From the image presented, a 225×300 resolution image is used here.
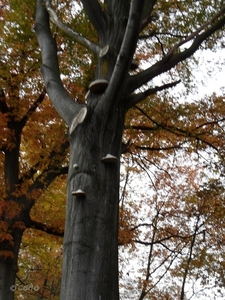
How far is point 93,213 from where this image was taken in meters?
3.07

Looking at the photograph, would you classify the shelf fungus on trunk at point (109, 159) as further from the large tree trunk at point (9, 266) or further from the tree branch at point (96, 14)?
the large tree trunk at point (9, 266)

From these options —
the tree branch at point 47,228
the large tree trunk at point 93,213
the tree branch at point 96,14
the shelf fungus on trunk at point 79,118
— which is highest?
the tree branch at point 96,14

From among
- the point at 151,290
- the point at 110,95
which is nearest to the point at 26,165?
the point at 110,95

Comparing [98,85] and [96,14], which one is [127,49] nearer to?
[98,85]

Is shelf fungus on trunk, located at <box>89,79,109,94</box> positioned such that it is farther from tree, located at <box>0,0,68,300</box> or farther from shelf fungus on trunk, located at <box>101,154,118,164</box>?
tree, located at <box>0,0,68,300</box>

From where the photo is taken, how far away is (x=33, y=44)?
6.07 meters

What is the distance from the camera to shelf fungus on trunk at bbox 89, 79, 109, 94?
140 inches

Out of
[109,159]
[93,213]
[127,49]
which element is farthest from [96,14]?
[93,213]

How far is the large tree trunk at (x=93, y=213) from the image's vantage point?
9.35 ft

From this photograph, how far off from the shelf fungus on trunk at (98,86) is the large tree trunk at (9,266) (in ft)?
16.7

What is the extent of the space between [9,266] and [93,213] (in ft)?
17.4

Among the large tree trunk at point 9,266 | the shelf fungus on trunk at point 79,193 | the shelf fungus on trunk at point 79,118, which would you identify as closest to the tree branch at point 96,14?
the shelf fungus on trunk at point 79,118

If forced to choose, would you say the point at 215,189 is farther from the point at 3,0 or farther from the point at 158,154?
the point at 3,0

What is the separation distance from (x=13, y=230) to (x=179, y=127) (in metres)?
4.15
